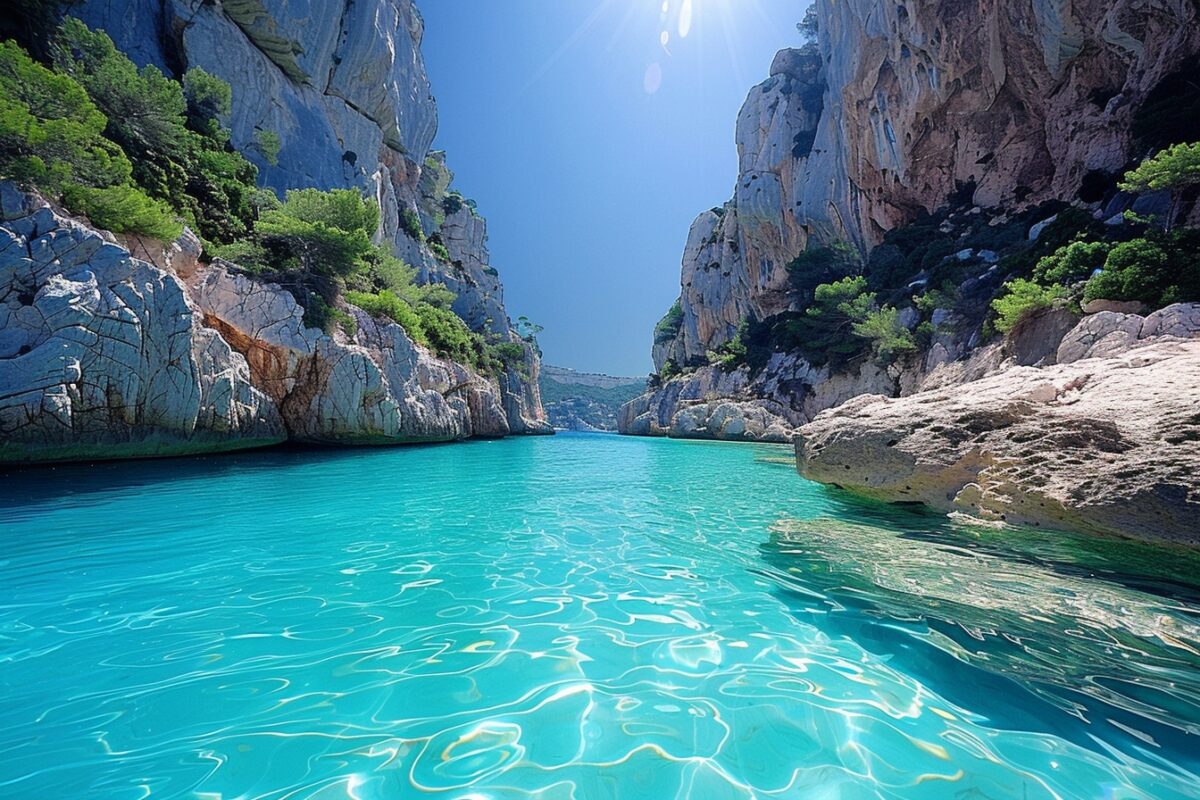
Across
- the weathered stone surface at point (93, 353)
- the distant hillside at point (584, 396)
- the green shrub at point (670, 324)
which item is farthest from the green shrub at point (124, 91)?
the distant hillside at point (584, 396)

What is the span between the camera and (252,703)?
1904 millimetres

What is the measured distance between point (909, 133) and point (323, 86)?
33.9 m

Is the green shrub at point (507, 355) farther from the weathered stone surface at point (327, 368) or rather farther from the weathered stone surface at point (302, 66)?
the weathered stone surface at point (327, 368)

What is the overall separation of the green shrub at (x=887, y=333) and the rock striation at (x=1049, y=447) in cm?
1462

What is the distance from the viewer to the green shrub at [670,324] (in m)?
56.0

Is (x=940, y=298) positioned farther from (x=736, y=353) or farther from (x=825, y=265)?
(x=736, y=353)

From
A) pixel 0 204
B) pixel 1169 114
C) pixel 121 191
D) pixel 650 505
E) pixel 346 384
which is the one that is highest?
pixel 1169 114

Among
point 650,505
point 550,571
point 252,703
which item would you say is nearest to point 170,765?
point 252,703

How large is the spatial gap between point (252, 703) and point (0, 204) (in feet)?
38.6

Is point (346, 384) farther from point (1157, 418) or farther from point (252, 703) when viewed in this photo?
point (1157, 418)

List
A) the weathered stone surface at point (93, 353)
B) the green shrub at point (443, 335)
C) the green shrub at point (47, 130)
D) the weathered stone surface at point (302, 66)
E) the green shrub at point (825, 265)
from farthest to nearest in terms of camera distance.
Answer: the green shrub at point (825, 265), the green shrub at point (443, 335), the weathered stone surface at point (302, 66), the green shrub at point (47, 130), the weathered stone surface at point (93, 353)

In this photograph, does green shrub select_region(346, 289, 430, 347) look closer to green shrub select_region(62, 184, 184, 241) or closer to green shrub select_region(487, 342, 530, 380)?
green shrub select_region(62, 184, 184, 241)

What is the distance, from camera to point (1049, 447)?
13.7 feet

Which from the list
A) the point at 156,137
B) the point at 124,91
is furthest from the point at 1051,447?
the point at 124,91
